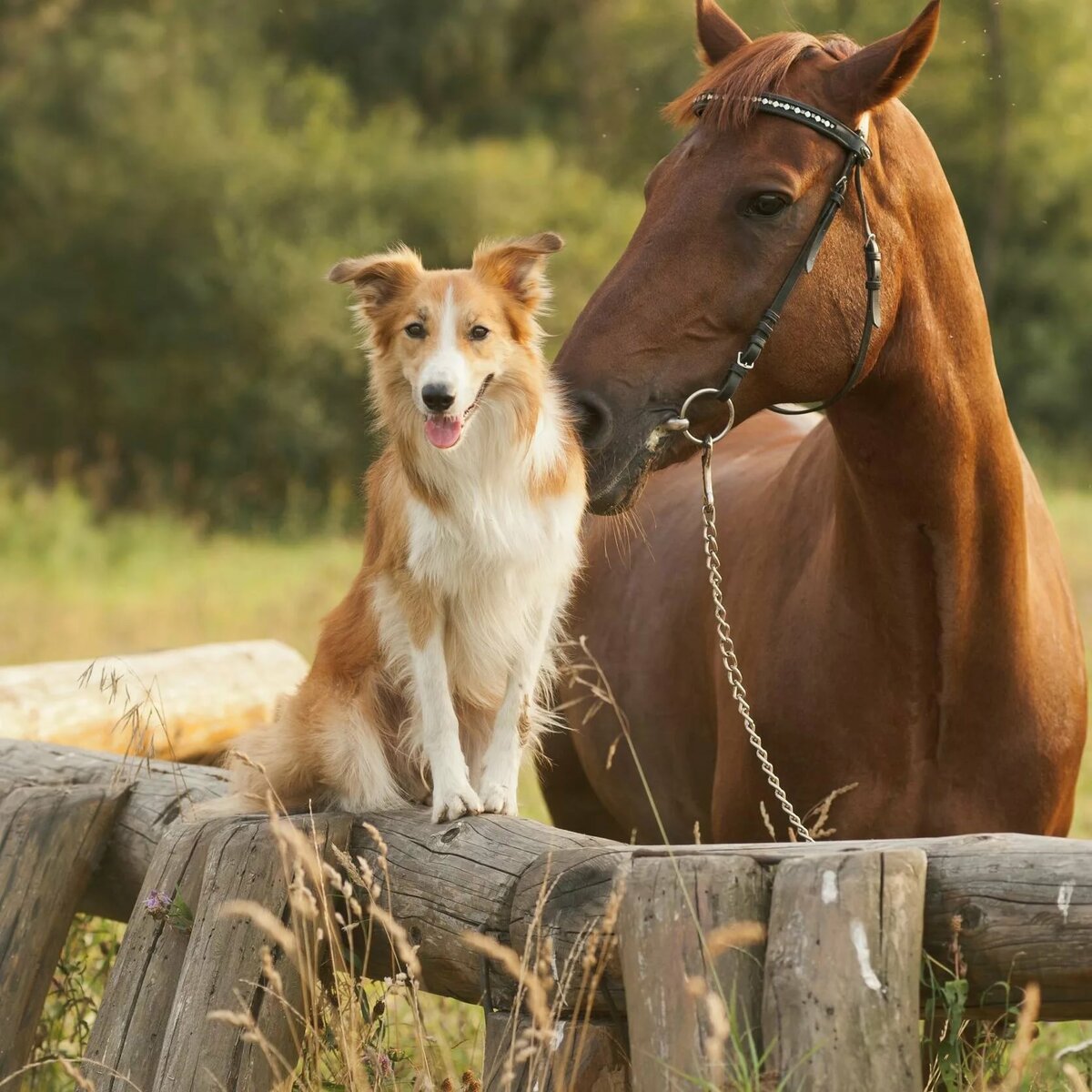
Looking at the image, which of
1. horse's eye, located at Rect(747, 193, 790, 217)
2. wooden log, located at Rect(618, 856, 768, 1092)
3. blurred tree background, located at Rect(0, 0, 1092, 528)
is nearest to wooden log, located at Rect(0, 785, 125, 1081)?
wooden log, located at Rect(618, 856, 768, 1092)

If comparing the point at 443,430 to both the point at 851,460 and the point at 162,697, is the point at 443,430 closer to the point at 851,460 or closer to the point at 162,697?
the point at 851,460

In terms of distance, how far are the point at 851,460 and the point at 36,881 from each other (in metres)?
2.38

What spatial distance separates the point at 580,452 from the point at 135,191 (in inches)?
821

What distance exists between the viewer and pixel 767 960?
238cm

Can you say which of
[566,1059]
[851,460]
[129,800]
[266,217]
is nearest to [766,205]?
[851,460]

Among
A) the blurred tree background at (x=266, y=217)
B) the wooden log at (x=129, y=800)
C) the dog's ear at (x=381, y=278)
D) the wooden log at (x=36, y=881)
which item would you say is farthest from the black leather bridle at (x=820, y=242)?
the blurred tree background at (x=266, y=217)

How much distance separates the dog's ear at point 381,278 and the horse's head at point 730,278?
1.55ft

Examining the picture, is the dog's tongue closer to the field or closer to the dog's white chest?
the dog's white chest

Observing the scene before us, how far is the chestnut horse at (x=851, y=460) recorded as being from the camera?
3.04 m

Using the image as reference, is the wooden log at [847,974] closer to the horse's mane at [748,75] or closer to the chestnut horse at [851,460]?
the chestnut horse at [851,460]

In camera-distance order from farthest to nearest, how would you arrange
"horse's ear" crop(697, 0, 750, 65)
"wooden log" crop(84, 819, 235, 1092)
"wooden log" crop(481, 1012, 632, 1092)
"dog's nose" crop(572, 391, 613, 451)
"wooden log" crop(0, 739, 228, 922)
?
"wooden log" crop(0, 739, 228, 922), "horse's ear" crop(697, 0, 750, 65), "wooden log" crop(84, 819, 235, 1092), "dog's nose" crop(572, 391, 613, 451), "wooden log" crop(481, 1012, 632, 1092)

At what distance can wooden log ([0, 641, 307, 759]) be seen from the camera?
17.1 feet

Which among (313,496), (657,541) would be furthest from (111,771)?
(313,496)

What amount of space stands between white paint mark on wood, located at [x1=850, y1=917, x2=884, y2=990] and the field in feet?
9.51
